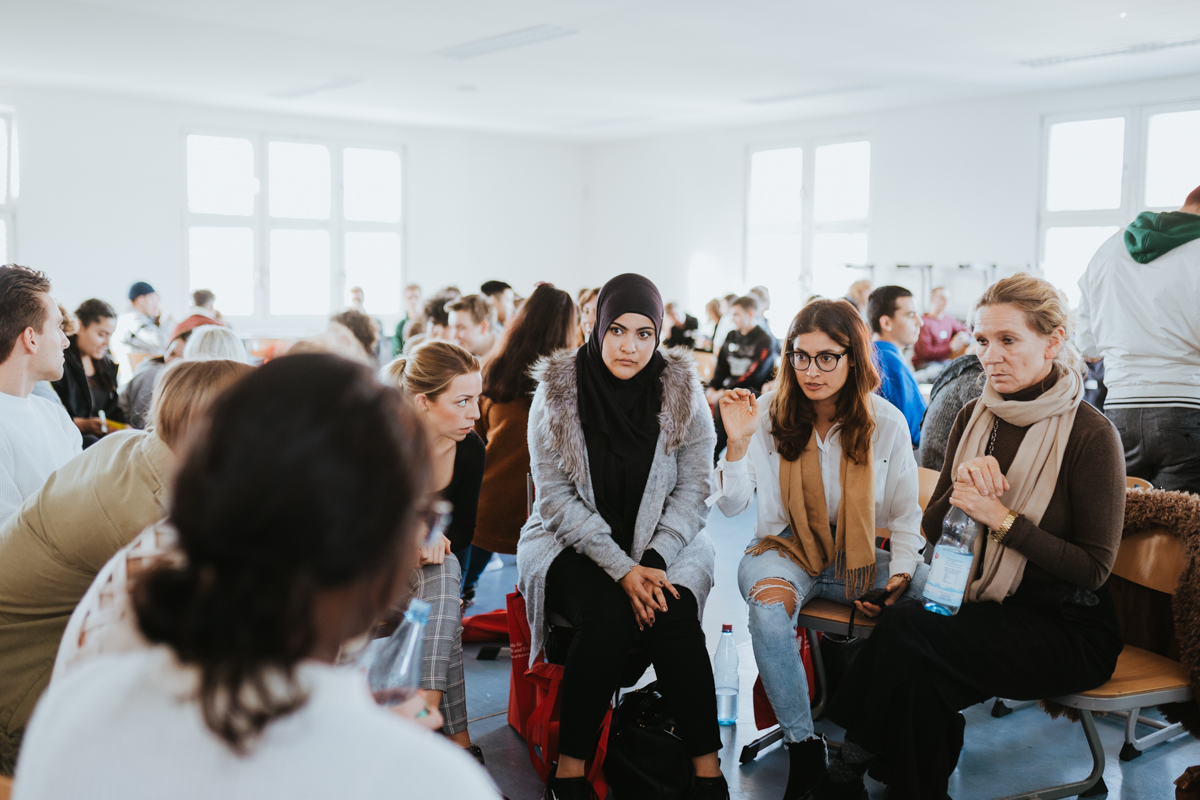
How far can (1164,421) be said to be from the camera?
326 centimetres

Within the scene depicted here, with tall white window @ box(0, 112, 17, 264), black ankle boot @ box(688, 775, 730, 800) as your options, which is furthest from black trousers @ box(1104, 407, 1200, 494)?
tall white window @ box(0, 112, 17, 264)

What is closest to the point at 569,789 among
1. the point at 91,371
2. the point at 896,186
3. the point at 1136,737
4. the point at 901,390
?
the point at 1136,737

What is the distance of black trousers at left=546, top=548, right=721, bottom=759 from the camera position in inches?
90.7

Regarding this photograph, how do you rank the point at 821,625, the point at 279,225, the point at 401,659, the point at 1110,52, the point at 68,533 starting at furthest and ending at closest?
1. the point at 279,225
2. the point at 1110,52
3. the point at 821,625
4. the point at 68,533
5. the point at 401,659

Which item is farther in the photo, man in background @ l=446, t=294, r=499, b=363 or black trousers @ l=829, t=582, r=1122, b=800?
man in background @ l=446, t=294, r=499, b=363

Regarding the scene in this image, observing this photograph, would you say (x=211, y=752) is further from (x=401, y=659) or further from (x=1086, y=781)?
(x=1086, y=781)

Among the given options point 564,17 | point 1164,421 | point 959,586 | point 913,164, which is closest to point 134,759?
point 959,586

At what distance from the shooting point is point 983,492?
2223 millimetres

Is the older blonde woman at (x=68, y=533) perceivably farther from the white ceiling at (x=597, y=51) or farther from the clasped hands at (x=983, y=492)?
the white ceiling at (x=597, y=51)

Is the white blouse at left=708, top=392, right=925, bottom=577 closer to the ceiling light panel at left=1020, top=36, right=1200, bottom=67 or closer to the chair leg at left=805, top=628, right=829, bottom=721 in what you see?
the chair leg at left=805, top=628, right=829, bottom=721

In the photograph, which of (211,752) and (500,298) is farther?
(500,298)

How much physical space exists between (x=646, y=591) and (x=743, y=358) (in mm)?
5199

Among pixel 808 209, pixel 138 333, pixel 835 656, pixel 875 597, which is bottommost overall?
pixel 835 656

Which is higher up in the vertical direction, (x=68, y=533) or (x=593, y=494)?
(x=68, y=533)
